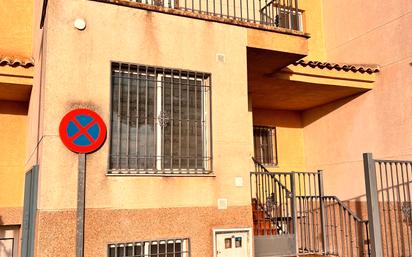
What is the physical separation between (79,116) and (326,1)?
352 inches

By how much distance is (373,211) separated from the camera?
616 cm

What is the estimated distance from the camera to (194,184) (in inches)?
218

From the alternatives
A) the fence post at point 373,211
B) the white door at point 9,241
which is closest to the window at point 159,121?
the fence post at point 373,211

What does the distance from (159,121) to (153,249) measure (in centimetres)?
182

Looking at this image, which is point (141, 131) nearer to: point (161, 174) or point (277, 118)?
point (161, 174)

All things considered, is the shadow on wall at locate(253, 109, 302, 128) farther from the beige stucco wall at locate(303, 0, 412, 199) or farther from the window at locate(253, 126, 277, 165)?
the beige stucco wall at locate(303, 0, 412, 199)

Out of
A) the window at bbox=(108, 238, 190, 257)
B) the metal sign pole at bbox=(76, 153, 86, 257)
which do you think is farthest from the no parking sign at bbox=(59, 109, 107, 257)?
the window at bbox=(108, 238, 190, 257)

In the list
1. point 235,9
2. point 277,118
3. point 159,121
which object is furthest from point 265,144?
point 159,121

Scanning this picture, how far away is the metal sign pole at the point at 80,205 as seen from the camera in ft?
15.5

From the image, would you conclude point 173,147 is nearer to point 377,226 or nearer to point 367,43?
point 377,226

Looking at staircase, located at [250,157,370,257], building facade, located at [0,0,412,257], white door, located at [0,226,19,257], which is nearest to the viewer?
building facade, located at [0,0,412,257]

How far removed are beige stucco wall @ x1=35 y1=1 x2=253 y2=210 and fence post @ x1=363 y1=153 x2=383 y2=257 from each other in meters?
2.05

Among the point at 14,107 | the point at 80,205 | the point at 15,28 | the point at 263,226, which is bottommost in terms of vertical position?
the point at 263,226

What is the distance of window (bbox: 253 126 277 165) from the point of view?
10594 millimetres
